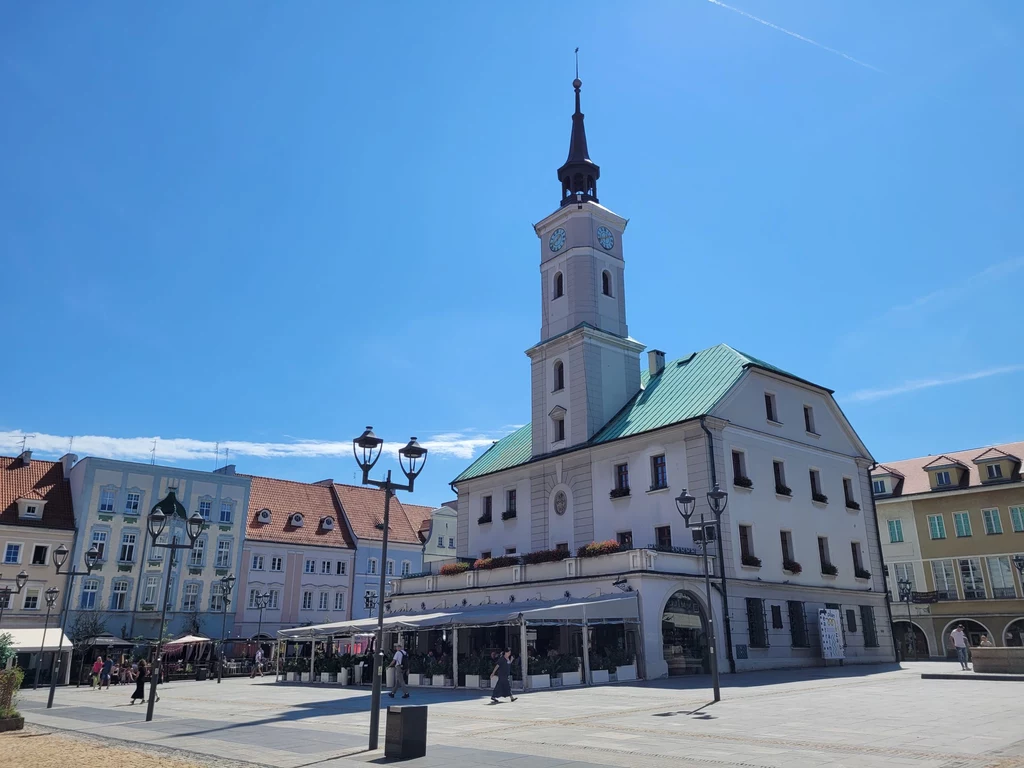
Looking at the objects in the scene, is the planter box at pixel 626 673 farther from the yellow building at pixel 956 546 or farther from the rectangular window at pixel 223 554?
the rectangular window at pixel 223 554

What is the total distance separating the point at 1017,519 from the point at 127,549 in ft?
196

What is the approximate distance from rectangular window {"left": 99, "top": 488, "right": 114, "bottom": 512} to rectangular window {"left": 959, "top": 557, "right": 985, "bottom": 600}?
191 feet

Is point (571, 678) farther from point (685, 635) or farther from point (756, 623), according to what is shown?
point (756, 623)

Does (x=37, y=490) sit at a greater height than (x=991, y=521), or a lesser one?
greater

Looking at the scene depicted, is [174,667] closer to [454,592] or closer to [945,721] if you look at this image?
[454,592]

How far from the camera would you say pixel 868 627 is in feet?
134

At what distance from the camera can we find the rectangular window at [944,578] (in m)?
54.1

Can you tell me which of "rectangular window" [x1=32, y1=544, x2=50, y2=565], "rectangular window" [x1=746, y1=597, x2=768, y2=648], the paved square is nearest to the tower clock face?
"rectangular window" [x1=746, y1=597, x2=768, y2=648]

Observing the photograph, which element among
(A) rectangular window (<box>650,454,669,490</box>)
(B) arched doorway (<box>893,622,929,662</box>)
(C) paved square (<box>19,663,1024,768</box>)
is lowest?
(C) paved square (<box>19,663,1024,768</box>)

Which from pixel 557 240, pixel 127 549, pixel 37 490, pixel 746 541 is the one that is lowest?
pixel 746 541

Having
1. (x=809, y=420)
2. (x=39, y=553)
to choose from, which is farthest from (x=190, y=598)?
A: (x=809, y=420)

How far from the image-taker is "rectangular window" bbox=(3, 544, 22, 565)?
4978cm

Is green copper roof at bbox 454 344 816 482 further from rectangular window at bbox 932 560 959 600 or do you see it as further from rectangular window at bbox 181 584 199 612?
rectangular window at bbox 181 584 199 612

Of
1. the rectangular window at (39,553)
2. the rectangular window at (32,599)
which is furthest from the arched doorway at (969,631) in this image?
the rectangular window at (39,553)
